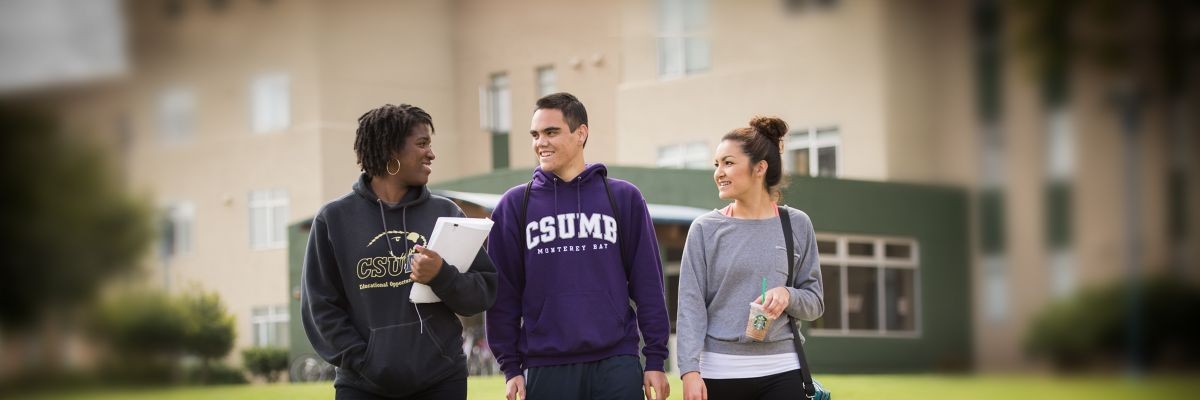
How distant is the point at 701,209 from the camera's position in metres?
21.2

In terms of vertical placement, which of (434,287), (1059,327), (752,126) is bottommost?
(1059,327)

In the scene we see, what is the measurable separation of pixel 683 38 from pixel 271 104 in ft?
38.6

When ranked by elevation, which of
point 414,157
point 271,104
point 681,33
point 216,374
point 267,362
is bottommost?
point 216,374

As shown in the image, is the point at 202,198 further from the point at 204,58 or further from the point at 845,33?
the point at 845,33

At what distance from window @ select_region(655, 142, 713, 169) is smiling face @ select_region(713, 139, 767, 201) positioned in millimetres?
21802

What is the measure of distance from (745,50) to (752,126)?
71.8ft

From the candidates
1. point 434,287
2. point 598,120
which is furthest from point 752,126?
point 598,120

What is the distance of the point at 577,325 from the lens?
177 inches

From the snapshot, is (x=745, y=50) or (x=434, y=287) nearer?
(x=434, y=287)

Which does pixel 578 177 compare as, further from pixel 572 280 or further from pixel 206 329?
pixel 206 329

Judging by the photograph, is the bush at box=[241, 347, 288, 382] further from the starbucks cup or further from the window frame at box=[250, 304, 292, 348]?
the starbucks cup

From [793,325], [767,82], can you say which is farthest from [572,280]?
[767,82]

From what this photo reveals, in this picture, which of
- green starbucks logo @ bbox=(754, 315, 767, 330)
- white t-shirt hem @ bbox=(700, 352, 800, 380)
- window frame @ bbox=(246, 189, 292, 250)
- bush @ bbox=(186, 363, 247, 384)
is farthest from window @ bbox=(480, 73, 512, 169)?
green starbucks logo @ bbox=(754, 315, 767, 330)

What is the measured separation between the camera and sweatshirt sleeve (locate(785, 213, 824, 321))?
15.1ft
